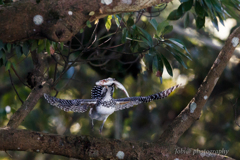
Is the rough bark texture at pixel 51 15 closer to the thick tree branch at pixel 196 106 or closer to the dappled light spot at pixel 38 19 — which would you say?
the dappled light spot at pixel 38 19

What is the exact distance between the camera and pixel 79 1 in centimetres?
134

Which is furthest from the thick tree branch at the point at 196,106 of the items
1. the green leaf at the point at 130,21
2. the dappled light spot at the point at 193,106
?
the green leaf at the point at 130,21

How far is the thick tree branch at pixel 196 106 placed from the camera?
1.59 metres

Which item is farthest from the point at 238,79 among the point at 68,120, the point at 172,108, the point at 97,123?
the point at 68,120

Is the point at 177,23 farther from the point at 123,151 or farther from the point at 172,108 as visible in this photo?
the point at 123,151

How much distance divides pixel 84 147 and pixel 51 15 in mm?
676

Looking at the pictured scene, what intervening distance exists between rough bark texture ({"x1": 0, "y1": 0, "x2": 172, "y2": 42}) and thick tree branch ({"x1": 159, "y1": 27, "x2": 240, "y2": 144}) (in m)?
0.64

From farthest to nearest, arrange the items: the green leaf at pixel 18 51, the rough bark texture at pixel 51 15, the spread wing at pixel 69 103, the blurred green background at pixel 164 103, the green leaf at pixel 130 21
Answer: the blurred green background at pixel 164 103
the green leaf at pixel 130 21
the green leaf at pixel 18 51
the spread wing at pixel 69 103
the rough bark texture at pixel 51 15

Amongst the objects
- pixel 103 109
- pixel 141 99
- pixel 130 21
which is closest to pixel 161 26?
pixel 130 21

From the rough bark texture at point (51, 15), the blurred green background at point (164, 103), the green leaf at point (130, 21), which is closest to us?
the rough bark texture at point (51, 15)

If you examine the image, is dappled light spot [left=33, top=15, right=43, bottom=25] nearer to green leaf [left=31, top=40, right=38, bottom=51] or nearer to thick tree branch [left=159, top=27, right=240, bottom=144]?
green leaf [left=31, top=40, right=38, bottom=51]

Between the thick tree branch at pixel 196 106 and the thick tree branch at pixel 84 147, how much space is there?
0.11 metres

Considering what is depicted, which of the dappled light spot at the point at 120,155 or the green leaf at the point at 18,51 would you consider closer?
the dappled light spot at the point at 120,155

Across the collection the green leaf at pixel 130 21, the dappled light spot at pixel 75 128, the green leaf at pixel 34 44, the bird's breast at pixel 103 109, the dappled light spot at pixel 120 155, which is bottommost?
the dappled light spot at pixel 75 128
